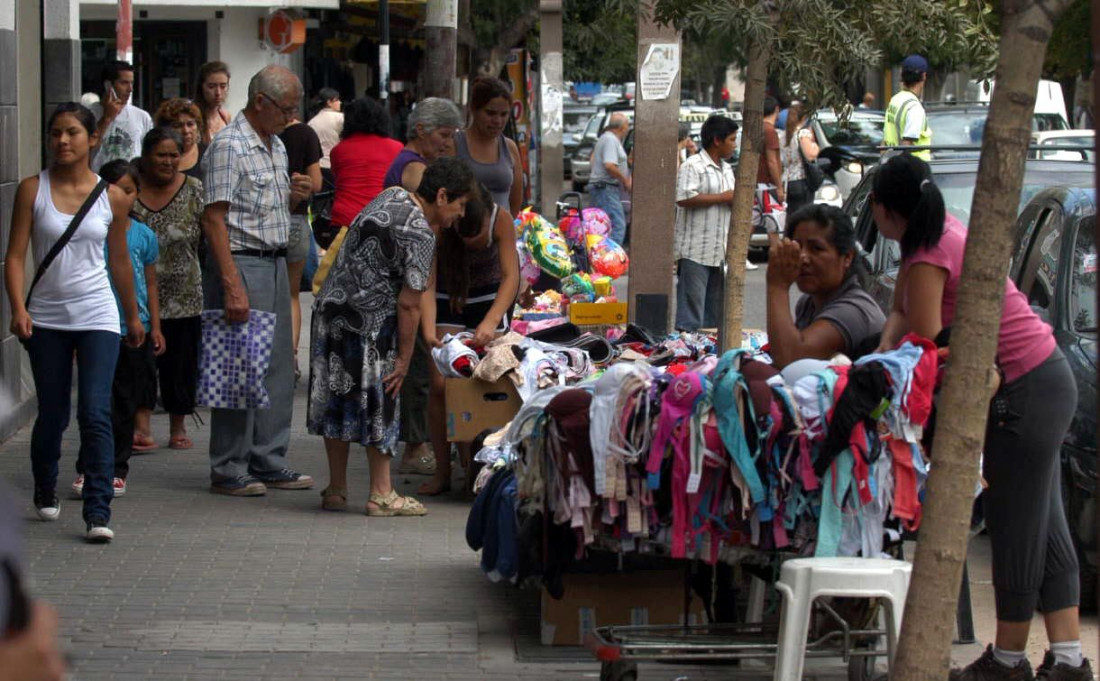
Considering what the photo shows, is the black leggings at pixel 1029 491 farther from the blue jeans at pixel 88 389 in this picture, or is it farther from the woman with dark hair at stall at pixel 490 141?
the woman with dark hair at stall at pixel 490 141

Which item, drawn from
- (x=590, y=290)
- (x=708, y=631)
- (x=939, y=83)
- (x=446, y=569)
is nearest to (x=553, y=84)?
(x=590, y=290)

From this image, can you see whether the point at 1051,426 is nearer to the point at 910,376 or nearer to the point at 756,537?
the point at 910,376

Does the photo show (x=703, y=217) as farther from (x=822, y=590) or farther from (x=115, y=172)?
(x=822, y=590)

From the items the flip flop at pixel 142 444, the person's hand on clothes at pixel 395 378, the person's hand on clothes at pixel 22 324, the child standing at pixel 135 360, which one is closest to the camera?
the person's hand on clothes at pixel 22 324

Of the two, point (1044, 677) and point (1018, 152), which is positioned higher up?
point (1018, 152)

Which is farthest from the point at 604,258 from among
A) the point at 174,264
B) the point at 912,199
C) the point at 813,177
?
the point at 813,177

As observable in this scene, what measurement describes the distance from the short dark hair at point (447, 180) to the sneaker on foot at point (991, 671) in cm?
328

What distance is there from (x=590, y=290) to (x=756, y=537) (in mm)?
5408

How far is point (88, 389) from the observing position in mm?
7250

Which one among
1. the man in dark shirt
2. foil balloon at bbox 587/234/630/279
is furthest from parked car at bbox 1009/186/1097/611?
the man in dark shirt

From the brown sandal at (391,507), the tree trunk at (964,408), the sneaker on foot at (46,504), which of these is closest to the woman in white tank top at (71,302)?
the sneaker on foot at (46,504)

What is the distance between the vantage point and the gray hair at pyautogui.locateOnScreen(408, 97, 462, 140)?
8.66 m

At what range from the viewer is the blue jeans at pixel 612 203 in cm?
1976

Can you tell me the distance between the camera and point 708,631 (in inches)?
218
